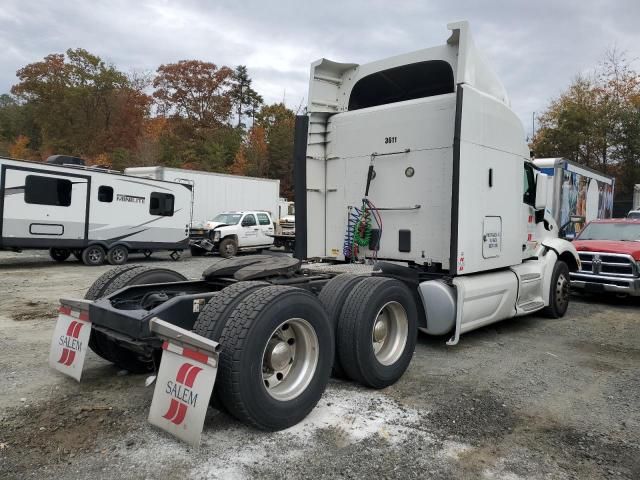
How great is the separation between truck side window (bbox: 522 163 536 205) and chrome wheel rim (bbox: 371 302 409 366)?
3322mm

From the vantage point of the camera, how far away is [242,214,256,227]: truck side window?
1830cm

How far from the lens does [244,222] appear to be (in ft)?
60.1

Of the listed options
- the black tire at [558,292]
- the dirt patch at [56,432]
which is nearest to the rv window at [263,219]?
the black tire at [558,292]

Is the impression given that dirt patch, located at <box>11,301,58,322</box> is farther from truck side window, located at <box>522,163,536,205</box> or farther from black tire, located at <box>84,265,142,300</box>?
truck side window, located at <box>522,163,536,205</box>

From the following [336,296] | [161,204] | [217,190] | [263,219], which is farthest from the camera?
[217,190]

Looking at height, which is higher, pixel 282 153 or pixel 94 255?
pixel 282 153

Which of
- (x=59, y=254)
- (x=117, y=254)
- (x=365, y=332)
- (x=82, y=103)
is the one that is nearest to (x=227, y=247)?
(x=117, y=254)

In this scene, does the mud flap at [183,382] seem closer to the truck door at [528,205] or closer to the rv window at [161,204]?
the truck door at [528,205]

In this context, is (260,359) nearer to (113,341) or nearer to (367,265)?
(113,341)

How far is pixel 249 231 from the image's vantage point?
18.3 meters

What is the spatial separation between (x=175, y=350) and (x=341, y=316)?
4.91 ft

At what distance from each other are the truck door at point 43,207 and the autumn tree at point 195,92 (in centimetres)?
3187

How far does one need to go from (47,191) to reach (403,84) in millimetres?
10730

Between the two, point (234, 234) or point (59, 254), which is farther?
point (234, 234)
